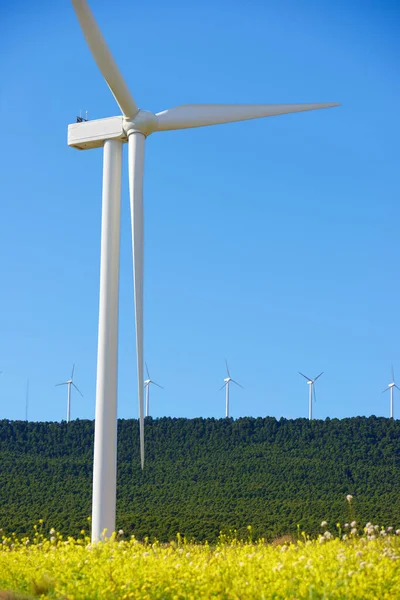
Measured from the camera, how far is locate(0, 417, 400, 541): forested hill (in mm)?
36969

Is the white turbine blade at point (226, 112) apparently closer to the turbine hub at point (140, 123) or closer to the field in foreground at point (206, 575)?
the turbine hub at point (140, 123)

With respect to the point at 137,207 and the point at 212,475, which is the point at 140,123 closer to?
the point at 137,207

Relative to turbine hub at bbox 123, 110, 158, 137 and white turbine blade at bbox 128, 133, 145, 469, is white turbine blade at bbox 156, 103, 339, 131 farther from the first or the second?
white turbine blade at bbox 128, 133, 145, 469

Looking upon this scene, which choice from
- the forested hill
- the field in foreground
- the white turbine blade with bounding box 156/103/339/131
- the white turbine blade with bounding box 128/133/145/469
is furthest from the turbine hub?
the forested hill

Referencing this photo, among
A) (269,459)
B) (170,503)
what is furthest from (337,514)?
(269,459)

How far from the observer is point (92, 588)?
12055mm

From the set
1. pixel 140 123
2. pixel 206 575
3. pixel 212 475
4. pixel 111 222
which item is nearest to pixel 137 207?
pixel 111 222

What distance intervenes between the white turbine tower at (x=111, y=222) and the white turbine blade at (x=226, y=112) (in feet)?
0.19

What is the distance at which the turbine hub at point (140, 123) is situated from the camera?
20.3 meters

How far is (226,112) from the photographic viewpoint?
22125mm

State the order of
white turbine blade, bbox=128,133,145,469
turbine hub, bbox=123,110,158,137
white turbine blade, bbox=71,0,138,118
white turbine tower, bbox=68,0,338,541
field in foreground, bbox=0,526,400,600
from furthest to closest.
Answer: turbine hub, bbox=123,110,158,137, white turbine blade, bbox=128,133,145,469, white turbine tower, bbox=68,0,338,541, white turbine blade, bbox=71,0,138,118, field in foreground, bbox=0,526,400,600

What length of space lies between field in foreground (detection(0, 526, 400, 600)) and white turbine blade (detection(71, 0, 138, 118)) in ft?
34.7

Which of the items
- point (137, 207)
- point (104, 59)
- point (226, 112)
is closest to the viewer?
point (104, 59)

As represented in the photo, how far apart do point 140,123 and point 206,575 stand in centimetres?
1193
